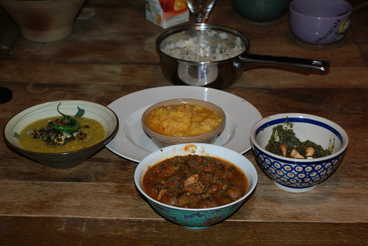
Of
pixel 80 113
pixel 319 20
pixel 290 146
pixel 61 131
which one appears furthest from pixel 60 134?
pixel 319 20

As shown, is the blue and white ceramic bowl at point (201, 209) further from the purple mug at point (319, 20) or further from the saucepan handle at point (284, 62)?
the purple mug at point (319, 20)

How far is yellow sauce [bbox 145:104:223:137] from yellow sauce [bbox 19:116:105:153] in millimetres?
140

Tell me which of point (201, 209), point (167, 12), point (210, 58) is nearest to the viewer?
point (201, 209)

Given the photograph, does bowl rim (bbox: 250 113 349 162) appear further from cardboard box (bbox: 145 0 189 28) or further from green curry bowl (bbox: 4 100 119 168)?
cardboard box (bbox: 145 0 189 28)

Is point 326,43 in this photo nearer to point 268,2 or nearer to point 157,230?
point 268,2

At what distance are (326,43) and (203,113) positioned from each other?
0.78 meters

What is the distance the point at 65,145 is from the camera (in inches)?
52.0

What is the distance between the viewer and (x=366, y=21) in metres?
2.21

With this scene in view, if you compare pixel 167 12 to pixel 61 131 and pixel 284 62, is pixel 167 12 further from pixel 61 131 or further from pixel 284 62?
pixel 61 131

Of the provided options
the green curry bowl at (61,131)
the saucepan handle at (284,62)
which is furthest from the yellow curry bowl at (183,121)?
the saucepan handle at (284,62)

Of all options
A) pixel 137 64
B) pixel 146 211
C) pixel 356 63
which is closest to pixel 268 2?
pixel 356 63

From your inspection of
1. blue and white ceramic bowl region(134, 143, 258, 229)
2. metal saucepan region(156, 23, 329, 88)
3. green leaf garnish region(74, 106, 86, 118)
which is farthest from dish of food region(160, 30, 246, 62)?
blue and white ceramic bowl region(134, 143, 258, 229)

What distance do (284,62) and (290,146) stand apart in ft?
1.22

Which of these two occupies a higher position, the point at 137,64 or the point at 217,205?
the point at 217,205
